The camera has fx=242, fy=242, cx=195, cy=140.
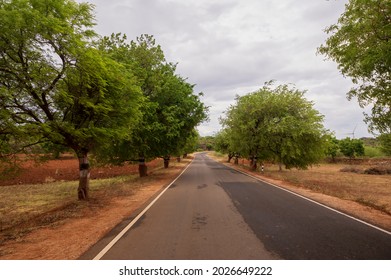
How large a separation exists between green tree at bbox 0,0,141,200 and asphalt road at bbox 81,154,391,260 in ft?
15.8

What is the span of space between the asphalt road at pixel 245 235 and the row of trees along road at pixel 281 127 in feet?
61.0

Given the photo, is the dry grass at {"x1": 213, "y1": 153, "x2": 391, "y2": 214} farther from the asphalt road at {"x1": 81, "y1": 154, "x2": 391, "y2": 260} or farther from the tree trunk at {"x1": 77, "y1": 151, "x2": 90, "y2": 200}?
the tree trunk at {"x1": 77, "y1": 151, "x2": 90, "y2": 200}

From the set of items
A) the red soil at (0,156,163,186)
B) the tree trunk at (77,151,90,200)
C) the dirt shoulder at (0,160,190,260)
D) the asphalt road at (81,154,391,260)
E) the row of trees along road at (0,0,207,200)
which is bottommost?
the red soil at (0,156,163,186)

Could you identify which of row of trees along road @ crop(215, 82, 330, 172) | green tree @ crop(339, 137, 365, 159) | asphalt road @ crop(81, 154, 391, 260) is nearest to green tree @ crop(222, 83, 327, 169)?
row of trees along road @ crop(215, 82, 330, 172)

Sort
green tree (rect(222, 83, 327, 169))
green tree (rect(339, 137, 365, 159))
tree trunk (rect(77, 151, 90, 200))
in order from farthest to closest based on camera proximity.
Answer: green tree (rect(339, 137, 365, 159))
green tree (rect(222, 83, 327, 169))
tree trunk (rect(77, 151, 90, 200))

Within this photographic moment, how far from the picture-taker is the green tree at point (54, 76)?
309 inches

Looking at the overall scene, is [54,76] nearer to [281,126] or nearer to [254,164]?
[281,126]

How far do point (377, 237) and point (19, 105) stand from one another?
1211 cm

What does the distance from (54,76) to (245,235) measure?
8.48 meters

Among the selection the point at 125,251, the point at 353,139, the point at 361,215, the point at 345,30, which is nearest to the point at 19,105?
the point at 125,251

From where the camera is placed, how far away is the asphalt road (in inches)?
207

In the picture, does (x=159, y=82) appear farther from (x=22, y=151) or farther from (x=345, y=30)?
(x=345, y=30)

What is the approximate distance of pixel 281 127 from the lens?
→ 1052 inches
